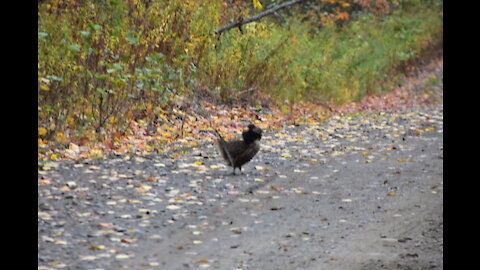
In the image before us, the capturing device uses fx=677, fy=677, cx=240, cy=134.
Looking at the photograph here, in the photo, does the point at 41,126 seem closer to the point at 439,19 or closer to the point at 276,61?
the point at 276,61

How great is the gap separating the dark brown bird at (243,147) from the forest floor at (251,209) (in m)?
0.27

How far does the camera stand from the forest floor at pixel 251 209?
20.4ft

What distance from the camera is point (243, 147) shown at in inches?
368

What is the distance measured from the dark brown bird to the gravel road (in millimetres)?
Result: 281

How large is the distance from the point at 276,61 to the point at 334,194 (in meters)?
8.76

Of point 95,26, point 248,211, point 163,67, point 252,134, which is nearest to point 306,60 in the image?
point 163,67

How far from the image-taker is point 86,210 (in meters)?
7.56

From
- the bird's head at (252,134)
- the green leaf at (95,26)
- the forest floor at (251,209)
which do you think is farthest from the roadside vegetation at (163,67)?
the bird's head at (252,134)

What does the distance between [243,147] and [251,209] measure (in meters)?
1.57

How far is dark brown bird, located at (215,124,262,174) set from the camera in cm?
928

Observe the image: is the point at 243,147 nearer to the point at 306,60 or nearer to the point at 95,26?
the point at 95,26

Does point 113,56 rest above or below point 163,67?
above

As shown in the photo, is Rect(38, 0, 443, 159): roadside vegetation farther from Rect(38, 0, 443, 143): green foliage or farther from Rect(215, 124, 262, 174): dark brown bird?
Rect(215, 124, 262, 174): dark brown bird

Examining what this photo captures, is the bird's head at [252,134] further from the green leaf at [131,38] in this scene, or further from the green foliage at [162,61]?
the green leaf at [131,38]
